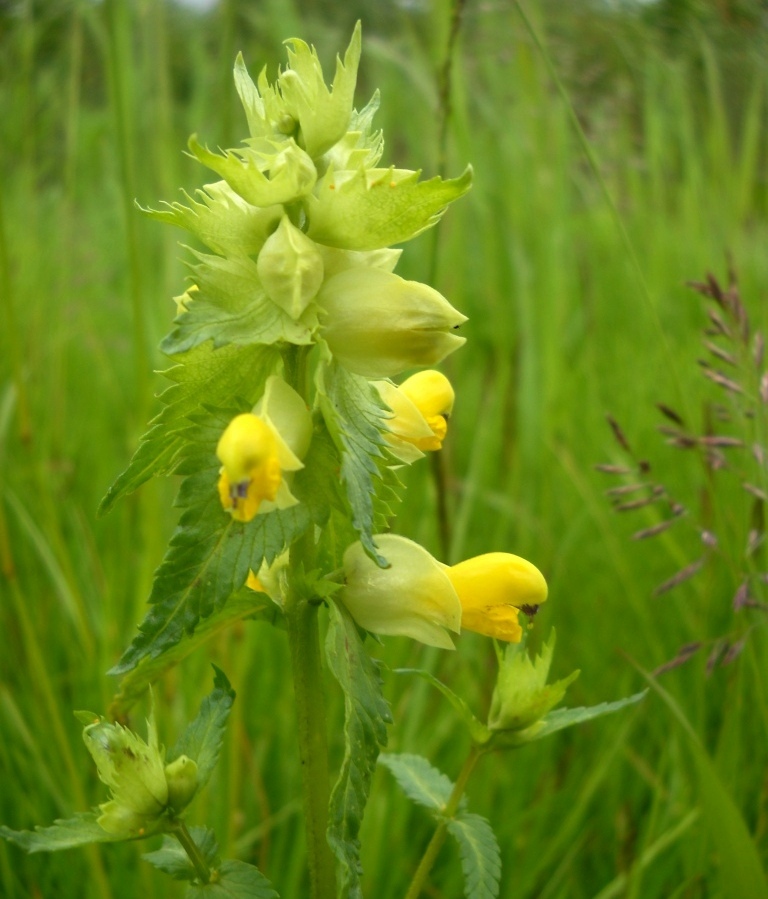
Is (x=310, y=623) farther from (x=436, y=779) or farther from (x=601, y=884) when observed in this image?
(x=601, y=884)

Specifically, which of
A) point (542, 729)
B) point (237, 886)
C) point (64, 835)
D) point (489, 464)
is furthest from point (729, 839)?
point (489, 464)

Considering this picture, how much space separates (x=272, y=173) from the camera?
2.17ft

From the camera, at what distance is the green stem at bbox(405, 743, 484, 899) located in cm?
73

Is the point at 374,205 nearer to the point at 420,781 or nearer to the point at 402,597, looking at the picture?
the point at 402,597

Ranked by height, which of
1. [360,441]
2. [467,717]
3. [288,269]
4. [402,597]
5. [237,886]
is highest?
[288,269]

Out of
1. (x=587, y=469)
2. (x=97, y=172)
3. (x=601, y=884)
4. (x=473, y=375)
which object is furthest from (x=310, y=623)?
(x=97, y=172)

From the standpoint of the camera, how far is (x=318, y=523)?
26.0 inches

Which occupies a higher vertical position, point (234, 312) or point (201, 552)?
point (234, 312)

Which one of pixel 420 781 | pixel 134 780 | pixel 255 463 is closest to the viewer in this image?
pixel 255 463

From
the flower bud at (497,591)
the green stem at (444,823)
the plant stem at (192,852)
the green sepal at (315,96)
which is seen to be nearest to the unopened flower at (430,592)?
the flower bud at (497,591)

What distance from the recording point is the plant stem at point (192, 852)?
703 millimetres

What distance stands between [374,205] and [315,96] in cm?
10

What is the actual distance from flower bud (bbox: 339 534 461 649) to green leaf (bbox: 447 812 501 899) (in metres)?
0.16

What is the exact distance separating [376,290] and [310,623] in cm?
26
